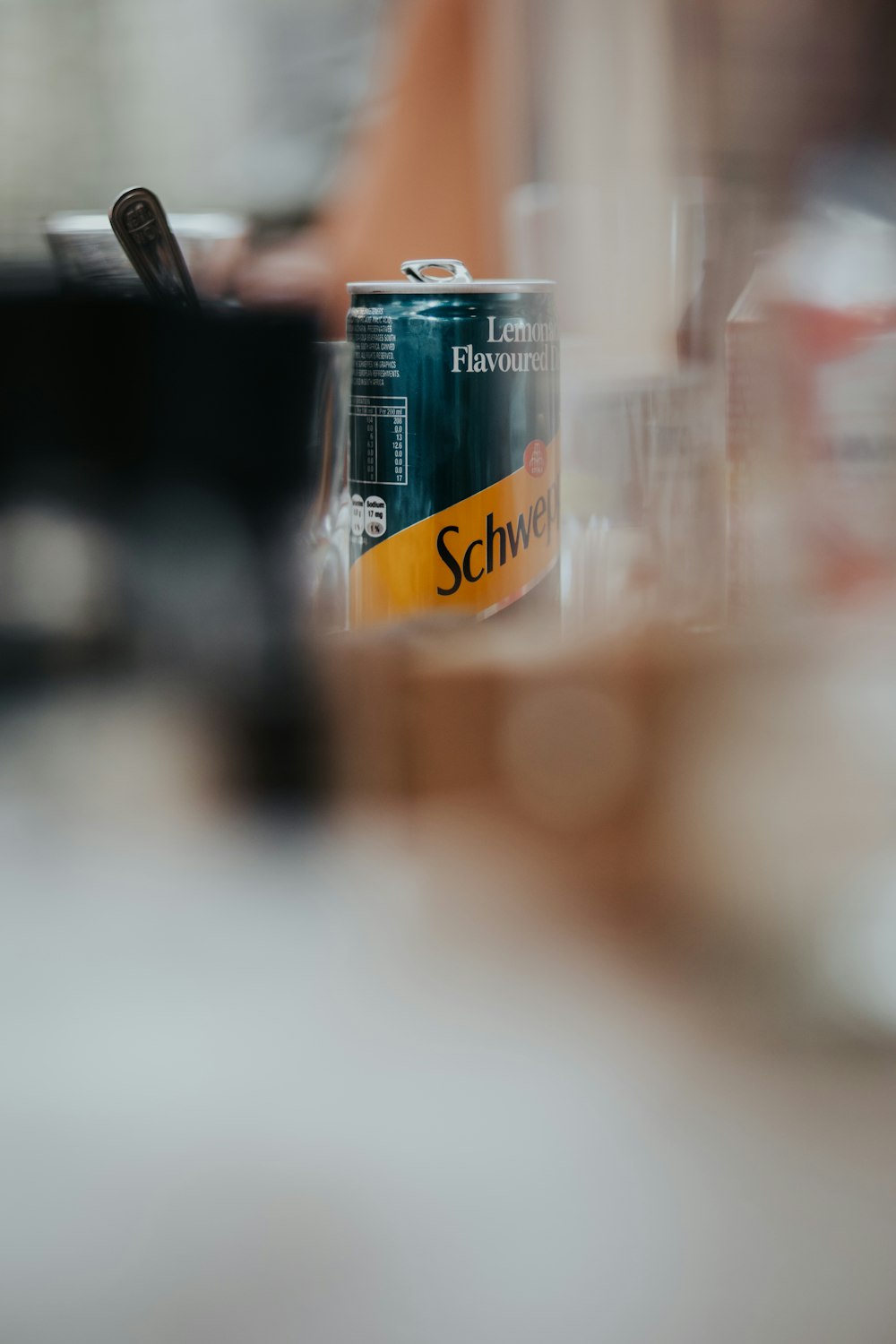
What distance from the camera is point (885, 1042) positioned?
423mm

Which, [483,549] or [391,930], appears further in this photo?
[483,549]

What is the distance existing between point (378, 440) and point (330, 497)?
43 millimetres

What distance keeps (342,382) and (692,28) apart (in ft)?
0.89

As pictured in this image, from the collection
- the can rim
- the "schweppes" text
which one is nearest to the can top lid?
the can rim

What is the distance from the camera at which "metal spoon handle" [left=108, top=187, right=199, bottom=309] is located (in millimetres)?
559

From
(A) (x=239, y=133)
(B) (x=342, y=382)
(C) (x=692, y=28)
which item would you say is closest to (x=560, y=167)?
(C) (x=692, y=28)

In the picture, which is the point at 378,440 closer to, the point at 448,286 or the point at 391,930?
the point at 448,286

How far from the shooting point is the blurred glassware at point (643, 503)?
1.67 feet

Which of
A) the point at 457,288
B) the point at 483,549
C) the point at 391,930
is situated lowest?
the point at 391,930

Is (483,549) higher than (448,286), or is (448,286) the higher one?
(448,286)

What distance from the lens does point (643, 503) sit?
1.92 feet

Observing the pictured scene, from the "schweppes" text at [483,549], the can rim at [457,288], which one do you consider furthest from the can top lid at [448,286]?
the "schweppes" text at [483,549]

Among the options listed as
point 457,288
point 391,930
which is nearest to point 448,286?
point 457,288

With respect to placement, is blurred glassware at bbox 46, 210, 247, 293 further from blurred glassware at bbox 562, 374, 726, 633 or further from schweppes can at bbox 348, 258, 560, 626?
blurred glassware at bbox 562, 374, 726, 633
